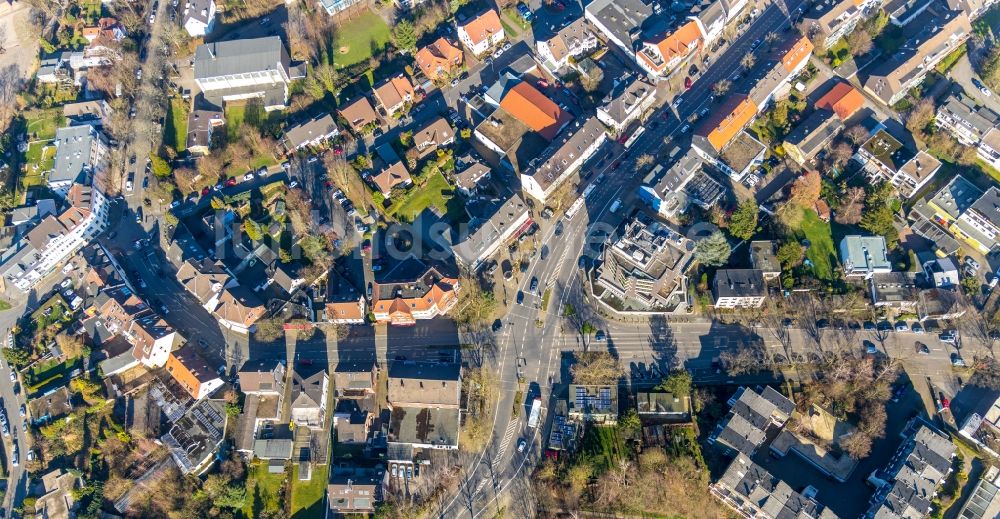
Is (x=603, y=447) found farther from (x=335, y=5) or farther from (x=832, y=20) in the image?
(x=335, y=5)

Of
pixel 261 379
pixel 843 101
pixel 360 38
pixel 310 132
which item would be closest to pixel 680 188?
pixel 843 101

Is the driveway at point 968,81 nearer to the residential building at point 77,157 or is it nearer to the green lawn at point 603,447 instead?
the green lawn at point 603,447

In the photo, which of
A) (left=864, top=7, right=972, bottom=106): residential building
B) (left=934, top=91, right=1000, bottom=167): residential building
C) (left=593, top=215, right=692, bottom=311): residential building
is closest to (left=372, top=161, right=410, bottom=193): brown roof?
(left=593, top=215, right=692, bottom=311): residential building

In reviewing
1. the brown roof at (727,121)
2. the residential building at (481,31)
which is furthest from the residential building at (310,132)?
the brown roof at (727,121)

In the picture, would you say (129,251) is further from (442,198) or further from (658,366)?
(658,366)

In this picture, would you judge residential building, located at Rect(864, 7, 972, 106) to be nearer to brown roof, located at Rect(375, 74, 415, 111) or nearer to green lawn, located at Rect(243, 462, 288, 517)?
brown roof, located at Rect(375, 74, 415, 111)
